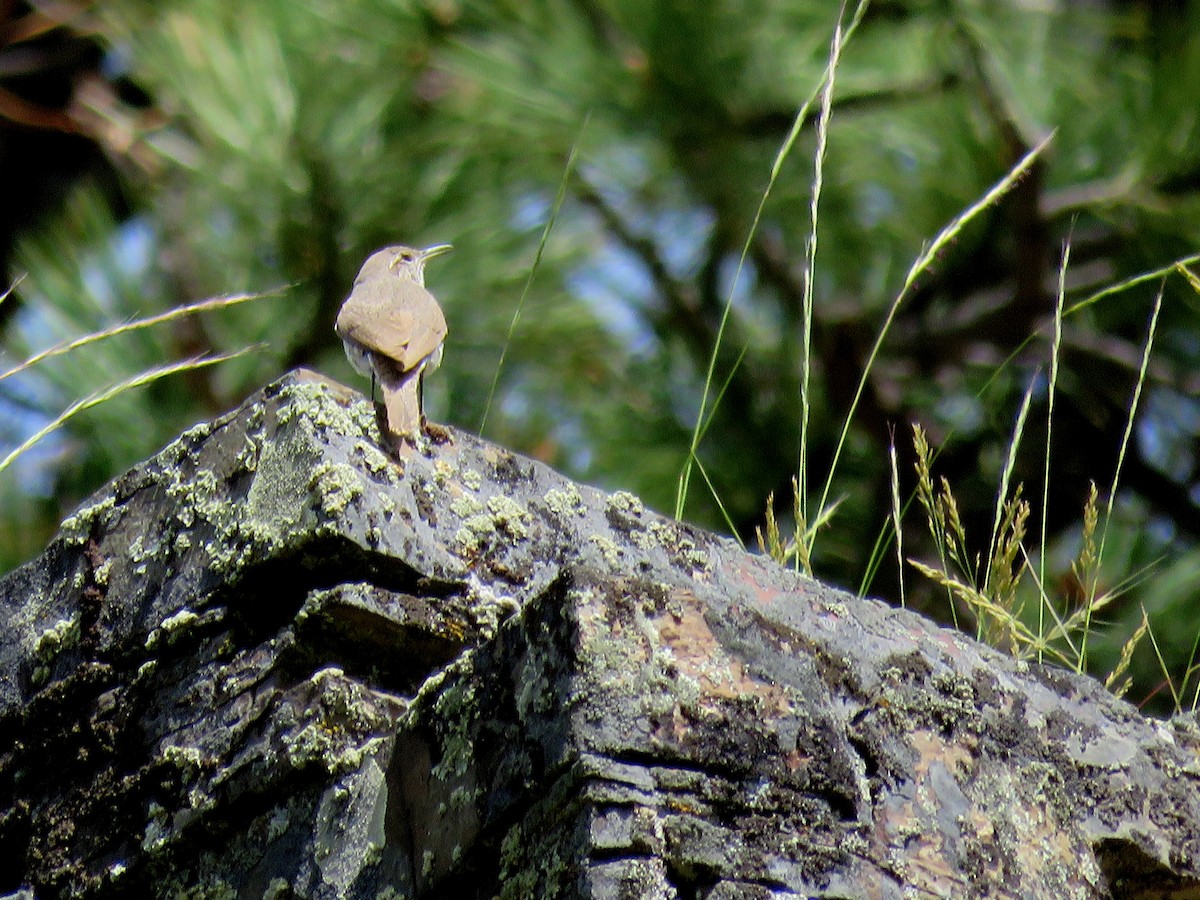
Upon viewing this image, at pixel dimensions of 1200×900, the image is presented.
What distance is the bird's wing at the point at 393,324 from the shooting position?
3146mm

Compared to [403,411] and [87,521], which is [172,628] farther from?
[403,411]

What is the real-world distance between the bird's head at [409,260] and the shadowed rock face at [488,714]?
2274 millimetres

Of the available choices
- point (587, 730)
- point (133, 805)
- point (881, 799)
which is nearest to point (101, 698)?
point (133, 805)

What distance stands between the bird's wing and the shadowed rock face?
43.0 inches

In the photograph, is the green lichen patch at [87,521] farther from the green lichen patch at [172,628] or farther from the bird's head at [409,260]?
the bird's head at [409,260]

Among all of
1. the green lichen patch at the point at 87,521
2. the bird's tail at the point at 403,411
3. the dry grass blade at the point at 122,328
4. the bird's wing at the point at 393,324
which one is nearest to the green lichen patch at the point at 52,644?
the green lichen patch at the point at 87,521

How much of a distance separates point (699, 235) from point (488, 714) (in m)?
3.76

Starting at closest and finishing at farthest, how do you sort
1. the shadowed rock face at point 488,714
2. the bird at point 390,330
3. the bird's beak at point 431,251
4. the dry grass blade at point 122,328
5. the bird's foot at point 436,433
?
1. the shadowed rock face at point 488,714
2. the bird's foot at point 436,433
3. the dry grass blade at point 122,328
4. the bird at point 390,330
5. the bird's beak at point 431,251

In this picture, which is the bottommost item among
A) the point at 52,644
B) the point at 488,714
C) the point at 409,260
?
the point at 409,260

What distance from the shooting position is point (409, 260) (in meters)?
4.43

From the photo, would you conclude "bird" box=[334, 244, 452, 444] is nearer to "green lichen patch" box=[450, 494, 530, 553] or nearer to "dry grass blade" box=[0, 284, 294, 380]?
"dry grass blade" box=[0, 284, 294, 380]

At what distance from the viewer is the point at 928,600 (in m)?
4.36

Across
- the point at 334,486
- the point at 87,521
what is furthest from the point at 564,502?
the point at 87,521

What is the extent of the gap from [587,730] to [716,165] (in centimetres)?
366
